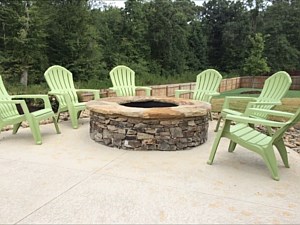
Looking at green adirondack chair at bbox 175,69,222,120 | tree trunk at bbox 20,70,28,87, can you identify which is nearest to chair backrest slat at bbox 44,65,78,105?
green adirondack chair at bbox 175,69,222,120

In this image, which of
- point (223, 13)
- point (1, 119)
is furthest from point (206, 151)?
point (223, 13)

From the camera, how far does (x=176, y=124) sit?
3641 mm

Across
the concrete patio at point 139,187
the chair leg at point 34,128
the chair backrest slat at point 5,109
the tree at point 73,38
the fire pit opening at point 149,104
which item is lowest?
the concrete patio at point 139,187

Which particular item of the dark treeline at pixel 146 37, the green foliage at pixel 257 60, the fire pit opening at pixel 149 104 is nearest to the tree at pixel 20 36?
the dark treeline at pixel 146 37

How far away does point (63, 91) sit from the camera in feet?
16.5

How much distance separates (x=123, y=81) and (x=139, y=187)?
367 centimetres

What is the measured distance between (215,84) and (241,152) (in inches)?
87.2

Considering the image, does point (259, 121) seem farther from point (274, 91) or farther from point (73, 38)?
point (73, 38)

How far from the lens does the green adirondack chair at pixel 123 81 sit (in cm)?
573

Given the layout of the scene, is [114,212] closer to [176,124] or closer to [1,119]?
[176,124]

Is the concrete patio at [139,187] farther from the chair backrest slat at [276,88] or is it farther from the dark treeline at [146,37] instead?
the dark treeline at [146,37]

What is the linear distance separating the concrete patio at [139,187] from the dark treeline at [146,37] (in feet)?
16.5

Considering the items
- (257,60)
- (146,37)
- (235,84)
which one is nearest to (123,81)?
(146,37)

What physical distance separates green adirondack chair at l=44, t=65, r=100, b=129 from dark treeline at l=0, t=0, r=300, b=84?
3134 mm
